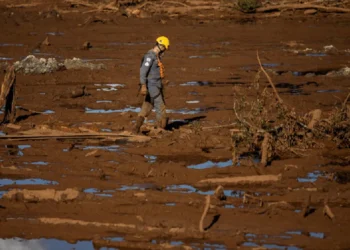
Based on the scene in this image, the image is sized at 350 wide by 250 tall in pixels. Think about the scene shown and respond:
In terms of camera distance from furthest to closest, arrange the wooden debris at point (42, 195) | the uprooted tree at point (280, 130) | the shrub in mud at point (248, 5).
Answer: the shrub in mud at point (248, 5), the uprooted tree at point (280, 130), the wooden debris at point (42, 195)

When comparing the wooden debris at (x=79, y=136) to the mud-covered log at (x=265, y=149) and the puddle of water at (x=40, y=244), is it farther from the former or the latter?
the puddle of water at (x=40, y=244)

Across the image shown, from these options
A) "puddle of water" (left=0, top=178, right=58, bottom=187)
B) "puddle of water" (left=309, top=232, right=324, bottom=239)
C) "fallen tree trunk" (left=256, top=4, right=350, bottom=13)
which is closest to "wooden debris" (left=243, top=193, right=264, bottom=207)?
"puddle of water" (left=309, top=232, right=324, bottom=239)

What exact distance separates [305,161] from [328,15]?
65.7 ft

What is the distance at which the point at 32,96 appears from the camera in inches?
728

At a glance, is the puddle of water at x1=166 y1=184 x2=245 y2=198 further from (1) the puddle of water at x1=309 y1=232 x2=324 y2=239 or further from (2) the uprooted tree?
(1) the puddle of water at x1=309 y1=232 x2=324 y2=239

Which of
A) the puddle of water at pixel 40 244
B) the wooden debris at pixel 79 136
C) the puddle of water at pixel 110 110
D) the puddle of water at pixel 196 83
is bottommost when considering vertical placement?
the puddle of water at pixel 196 83

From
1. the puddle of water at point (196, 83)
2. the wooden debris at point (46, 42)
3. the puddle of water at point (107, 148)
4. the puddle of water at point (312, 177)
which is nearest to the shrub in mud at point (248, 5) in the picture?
the wooden debris at point (46, 42)

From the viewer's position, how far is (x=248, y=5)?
31.4 m

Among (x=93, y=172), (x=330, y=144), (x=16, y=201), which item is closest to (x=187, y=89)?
(x=330, y=144)

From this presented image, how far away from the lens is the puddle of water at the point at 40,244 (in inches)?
361

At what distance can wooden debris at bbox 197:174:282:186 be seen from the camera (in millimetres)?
11290

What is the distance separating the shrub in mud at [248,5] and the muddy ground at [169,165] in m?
6.45

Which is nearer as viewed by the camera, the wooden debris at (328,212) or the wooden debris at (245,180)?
the wooden debris at (328,212)

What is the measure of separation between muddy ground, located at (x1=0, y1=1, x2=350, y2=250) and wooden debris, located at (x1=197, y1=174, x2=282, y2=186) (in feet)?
0.33
